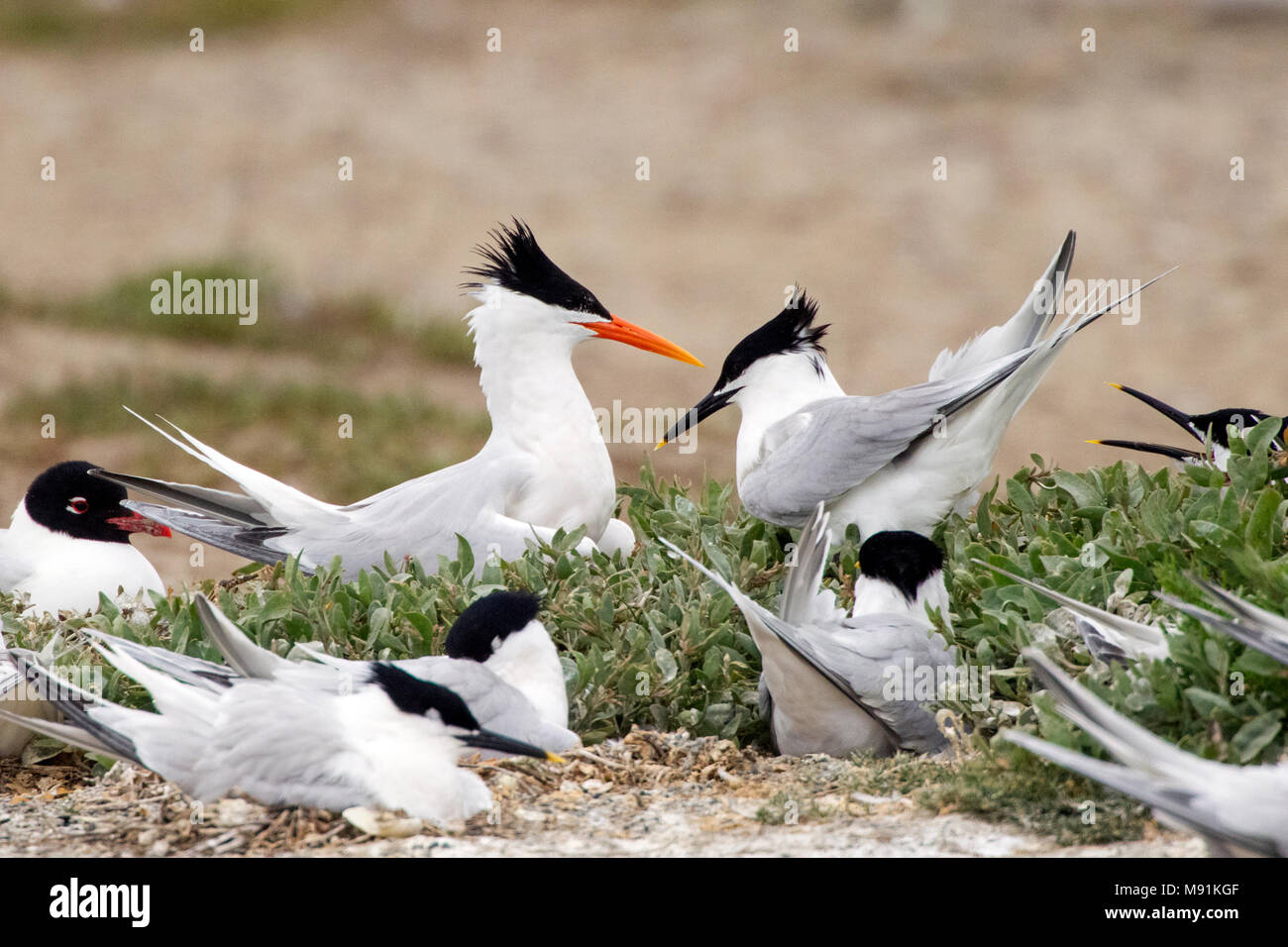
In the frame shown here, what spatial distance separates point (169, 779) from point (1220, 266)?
480 inches

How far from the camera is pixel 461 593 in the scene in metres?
4.38

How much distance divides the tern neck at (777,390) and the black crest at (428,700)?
2237mm

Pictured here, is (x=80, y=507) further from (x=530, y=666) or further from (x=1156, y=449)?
(x=1156, y=449)

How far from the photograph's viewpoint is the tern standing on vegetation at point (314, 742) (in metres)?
3.33

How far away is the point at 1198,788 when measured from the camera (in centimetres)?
283

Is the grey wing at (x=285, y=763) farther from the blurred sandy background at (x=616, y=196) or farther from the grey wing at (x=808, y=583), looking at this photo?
the blurred sandy background at (x=616, y=196)

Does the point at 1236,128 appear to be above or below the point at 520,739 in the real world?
above

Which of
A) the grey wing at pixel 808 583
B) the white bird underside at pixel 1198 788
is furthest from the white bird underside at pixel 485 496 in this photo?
the white bird underside at pixel 1198 788

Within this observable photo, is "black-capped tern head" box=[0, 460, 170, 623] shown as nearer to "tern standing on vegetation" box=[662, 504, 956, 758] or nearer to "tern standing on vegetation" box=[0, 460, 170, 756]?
"tern standing on vegetation" box=[0, 460, 170, 756]

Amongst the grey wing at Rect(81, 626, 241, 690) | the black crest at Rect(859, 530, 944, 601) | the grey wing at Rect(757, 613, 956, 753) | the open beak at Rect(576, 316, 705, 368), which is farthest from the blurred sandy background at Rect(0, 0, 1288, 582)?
the grey wing at Rect(757, 613, 956, 753)

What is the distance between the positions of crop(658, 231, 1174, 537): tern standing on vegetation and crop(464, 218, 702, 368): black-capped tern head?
0.49 metres

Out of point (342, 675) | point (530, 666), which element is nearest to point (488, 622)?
point (530, 666)
